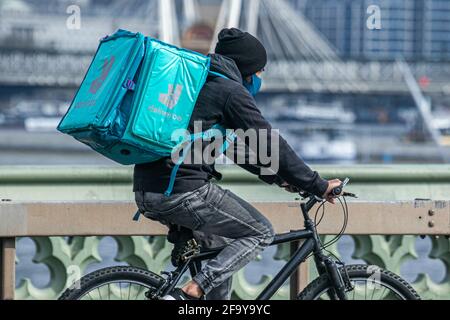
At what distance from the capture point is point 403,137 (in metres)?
77.7

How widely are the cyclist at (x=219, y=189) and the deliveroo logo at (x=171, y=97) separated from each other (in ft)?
0.33

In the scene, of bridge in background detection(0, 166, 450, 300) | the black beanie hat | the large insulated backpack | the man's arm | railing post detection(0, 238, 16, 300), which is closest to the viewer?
the large insulated backpack

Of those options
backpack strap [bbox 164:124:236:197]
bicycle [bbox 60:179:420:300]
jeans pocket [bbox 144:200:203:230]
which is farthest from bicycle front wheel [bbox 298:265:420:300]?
backpack strap [bbox 164:124:236:197]

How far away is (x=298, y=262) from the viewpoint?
457cm

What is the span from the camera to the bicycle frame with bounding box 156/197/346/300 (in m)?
4.51

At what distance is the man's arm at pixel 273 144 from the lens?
4.34 m

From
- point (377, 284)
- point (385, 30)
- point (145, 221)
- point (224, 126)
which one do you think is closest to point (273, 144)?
point (224, 126)

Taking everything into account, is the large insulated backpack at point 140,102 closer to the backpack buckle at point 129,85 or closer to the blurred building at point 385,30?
the backpack buckle at point 129,85

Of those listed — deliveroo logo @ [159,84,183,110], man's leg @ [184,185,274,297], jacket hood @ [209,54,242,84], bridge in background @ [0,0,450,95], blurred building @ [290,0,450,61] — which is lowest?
man's leg @ [184,185,274,297]

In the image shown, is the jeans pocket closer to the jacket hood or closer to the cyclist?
the cyclist

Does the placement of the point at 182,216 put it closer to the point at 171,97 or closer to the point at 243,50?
the point at 171,97

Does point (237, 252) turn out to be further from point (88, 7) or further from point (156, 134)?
point (88, 7)

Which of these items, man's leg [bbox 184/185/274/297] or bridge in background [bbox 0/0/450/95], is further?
bridge in background [bbox 0/0/450/95]

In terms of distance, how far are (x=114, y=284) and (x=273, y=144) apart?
0.79 meters
